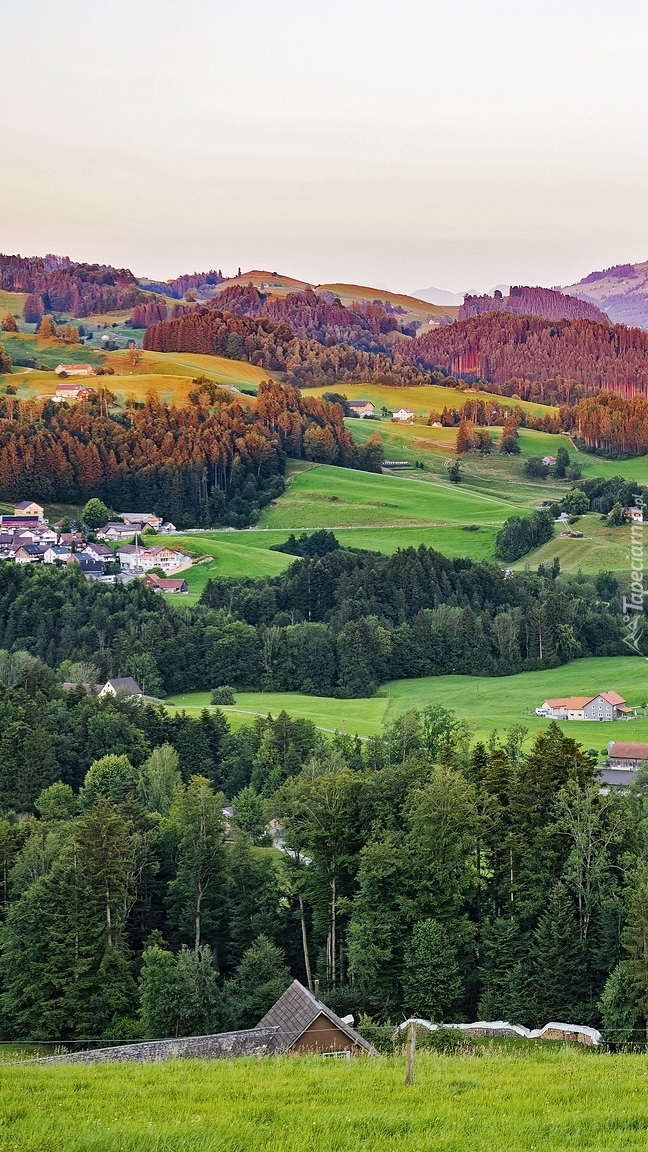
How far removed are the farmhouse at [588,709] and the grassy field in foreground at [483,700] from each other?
795 millimetres

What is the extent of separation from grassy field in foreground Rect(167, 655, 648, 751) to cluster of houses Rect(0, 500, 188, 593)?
20.1 metres

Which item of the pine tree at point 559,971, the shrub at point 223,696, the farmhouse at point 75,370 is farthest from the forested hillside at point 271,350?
the pine tree at point 559,971

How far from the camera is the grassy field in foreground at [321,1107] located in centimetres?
924

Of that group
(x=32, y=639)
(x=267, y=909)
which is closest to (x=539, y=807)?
(x=267, y=909)

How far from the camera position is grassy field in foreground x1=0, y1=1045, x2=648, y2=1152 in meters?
9.24

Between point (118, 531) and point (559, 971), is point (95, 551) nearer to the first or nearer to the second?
point (118, 531)

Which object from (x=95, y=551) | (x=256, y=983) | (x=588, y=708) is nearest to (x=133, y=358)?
(x=95, y=551)

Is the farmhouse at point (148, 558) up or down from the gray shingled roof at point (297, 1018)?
down

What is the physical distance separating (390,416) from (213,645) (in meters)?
84.6

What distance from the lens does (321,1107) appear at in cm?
1040

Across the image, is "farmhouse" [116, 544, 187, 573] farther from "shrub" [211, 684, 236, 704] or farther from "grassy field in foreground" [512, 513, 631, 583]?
"shrub" [211, 684, 236, 704]

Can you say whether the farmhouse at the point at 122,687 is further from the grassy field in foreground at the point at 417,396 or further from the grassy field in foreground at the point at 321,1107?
the grassy field in foreground at the point at 417,396

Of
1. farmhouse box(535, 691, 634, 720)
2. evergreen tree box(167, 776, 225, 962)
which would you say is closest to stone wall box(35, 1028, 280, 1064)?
evergreen tree box(167, 776, 225, 962)

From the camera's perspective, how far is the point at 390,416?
472ft
